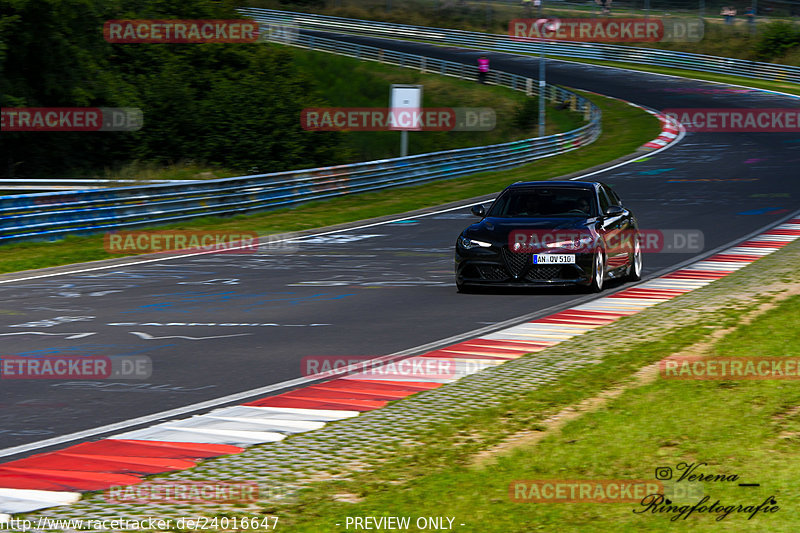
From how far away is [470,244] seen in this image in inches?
579

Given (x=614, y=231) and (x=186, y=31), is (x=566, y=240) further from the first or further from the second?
(x=186, y=31)

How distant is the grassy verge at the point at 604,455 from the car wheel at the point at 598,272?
4485mm

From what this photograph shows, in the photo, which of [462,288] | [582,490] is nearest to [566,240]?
[462,288]

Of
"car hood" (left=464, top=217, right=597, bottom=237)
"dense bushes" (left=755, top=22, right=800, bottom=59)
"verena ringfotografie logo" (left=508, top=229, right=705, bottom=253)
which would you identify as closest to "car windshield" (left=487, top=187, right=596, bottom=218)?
"car hood" (left=464, top=217, right=597, bottom=237)

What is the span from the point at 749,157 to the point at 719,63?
30467 mm

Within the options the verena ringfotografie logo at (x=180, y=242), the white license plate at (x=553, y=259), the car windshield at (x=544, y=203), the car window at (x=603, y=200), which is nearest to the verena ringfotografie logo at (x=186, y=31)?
the verena ringfotografie logo at (x=180, y=242)

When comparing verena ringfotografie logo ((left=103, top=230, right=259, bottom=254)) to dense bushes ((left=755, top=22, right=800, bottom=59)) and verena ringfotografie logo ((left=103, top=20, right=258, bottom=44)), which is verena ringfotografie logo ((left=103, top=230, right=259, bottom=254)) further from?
dense bushes ((left=755, top=22, right=800, bottom=59))

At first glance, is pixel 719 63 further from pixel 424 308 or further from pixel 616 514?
pixel 616 514

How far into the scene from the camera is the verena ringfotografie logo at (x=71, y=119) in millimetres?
37500

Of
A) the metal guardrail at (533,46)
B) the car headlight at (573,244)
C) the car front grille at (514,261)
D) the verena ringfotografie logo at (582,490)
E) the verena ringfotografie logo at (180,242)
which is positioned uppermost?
the metal guardrail at (533,46)

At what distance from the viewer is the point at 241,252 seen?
2059cm

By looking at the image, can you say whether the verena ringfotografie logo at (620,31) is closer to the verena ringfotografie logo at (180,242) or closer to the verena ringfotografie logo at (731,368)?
the verena ringfotografie logo at (180,242)

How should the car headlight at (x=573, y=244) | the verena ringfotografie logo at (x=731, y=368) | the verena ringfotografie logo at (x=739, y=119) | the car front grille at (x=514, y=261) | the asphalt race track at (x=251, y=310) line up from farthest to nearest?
the verena ringfotografie logo at (x=739, y=119) < the car front grille at (x=514, y=261) < the car headlight at (x=573, y=244) < the asphalt race track at (x=251, y=310) < the verena ringfotografie logo at (x=731, y=368)

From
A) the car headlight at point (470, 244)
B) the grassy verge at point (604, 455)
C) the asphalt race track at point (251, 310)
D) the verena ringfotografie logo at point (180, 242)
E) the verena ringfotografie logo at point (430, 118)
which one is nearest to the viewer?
the grassy verge at point (604, 455)
